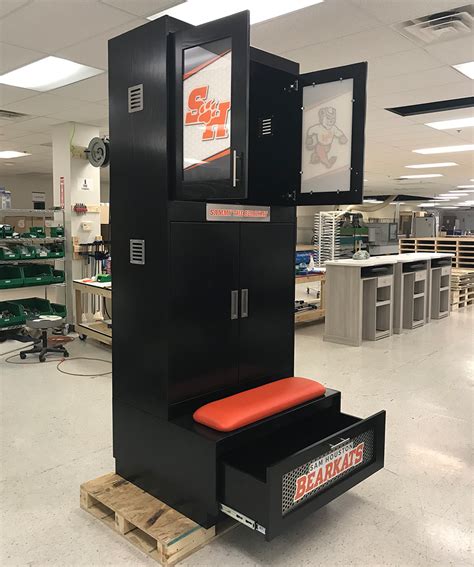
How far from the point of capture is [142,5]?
11.1 ft

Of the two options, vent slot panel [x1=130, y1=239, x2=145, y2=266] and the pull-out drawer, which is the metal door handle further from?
the pull-out drawer

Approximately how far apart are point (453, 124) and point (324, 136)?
4.93 m

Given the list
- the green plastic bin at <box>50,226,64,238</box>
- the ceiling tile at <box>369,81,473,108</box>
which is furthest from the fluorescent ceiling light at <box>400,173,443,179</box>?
the green plastic bin at <box>50,226,64,238</box>

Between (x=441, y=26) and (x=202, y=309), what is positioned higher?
(x=441, y=26)

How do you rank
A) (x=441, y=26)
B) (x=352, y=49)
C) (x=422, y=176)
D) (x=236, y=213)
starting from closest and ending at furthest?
1. (x=236, y=213)
2. (x=441, y=26)
3. (x=352, y=49)
4. (x=422, y=176)

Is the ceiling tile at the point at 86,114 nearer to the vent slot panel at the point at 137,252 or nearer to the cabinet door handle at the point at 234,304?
the vent slot panel at the point at 137,252

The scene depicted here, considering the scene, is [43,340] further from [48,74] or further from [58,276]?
[48,74]

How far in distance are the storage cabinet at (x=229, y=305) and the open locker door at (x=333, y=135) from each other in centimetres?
31

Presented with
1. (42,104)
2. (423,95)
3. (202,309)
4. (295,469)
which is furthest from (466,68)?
(42,104)

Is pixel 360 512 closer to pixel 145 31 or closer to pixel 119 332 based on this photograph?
pixel 119 332

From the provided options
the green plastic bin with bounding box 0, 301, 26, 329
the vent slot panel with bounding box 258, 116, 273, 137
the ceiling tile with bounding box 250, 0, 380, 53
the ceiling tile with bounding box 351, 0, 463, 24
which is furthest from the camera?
the green plastic bin with bounding box 0, 301, 26, 329

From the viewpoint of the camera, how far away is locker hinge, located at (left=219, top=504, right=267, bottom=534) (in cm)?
208

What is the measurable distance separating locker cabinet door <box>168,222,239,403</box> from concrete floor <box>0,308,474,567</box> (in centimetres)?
75

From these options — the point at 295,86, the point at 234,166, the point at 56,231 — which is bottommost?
the point at 56,231
